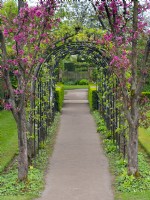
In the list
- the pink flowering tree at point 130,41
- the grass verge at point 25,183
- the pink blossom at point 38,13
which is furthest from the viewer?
the pink flowering tree at point 130,41

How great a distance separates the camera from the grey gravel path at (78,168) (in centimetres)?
715

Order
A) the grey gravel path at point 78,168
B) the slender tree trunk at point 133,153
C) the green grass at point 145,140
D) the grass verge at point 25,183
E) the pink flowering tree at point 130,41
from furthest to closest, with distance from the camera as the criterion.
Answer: the green grass at point 145,140
the slender tree trunk at point 133,153
the pink flowering tree at point 130,41
the grey gravel path at point 78,168
the grass verge at point 25,183

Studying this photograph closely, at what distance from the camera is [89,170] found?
29.3 feet

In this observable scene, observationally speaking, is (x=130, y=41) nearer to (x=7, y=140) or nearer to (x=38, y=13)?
(x=38, y=13)

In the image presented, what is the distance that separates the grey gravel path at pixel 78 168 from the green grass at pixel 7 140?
1099 millimetres

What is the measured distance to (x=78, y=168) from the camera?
9.12m

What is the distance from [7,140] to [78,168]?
4.15 metres

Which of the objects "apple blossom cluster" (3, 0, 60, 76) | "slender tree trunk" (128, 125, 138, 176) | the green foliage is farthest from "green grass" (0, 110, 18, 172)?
the green foliage

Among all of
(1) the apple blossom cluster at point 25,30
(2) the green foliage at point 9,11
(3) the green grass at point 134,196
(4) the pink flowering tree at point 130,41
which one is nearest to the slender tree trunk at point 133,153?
(4) the pink flowering tree at point 130,41

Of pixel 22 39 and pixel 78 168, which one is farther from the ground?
pixel 22 39

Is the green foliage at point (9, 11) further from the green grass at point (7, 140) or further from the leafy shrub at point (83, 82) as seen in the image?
the leafy shrub at point (83, 82)

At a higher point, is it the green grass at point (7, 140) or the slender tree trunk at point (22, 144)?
the slender tree trunk at point (22, 144)

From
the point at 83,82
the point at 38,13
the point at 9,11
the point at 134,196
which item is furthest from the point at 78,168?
the point at 83,82

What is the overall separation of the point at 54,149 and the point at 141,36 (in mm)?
4736
